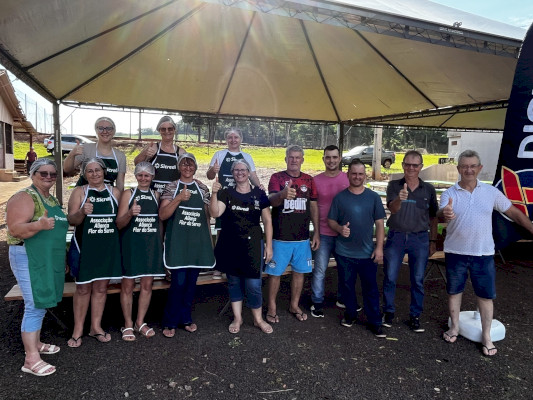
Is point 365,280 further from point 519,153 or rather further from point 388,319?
point 519,153

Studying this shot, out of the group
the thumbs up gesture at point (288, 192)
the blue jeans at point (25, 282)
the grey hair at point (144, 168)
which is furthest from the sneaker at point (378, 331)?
the blue jeans at point (25, 282)

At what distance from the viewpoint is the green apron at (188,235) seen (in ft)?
11.2

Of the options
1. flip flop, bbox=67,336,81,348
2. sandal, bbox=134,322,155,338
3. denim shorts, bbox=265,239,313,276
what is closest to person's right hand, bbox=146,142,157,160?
denim shorts, bbox=265,239,313,276

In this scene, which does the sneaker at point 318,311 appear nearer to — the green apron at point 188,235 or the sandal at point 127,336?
the green apron at point 188,235

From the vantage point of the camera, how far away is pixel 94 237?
10.3 ft

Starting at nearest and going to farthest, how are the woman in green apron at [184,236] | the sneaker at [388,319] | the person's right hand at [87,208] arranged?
the person's right hand at [87,208] → the woman in green apron at [184,236] → the sneaker at [388,319]

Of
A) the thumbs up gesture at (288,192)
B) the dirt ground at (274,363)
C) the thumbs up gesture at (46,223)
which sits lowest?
the dirt ground at (274,363)

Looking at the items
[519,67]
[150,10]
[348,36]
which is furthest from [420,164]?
[150,10]

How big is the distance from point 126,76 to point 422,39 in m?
5.17

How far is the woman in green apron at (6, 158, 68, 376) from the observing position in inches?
105

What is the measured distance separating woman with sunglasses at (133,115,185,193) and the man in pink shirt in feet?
5.47

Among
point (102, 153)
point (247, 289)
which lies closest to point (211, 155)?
point (102, 153)

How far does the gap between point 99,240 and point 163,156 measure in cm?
114

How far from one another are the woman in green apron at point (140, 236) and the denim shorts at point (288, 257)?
118cm
